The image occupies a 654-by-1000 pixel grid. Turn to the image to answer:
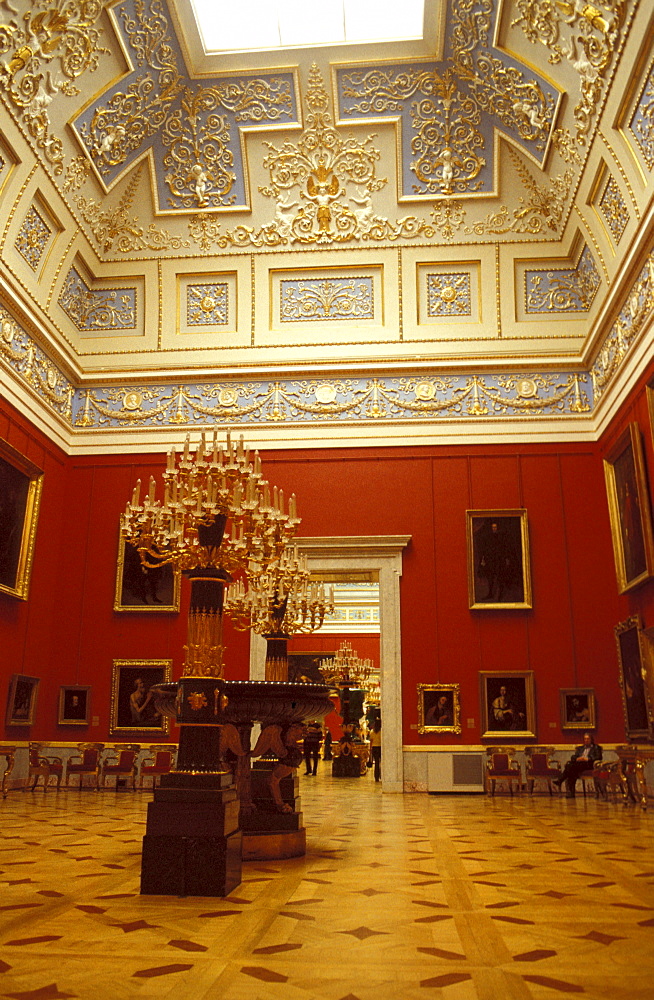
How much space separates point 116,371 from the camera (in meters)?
15.9

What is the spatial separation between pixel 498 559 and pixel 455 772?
11.9 feet

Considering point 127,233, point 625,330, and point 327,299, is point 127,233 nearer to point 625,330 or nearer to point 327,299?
point 327,299

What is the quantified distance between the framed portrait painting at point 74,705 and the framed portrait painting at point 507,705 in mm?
6791

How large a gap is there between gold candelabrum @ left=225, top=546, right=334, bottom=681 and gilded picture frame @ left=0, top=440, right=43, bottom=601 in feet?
17.0

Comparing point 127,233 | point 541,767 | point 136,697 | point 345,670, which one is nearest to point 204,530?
point 541,767

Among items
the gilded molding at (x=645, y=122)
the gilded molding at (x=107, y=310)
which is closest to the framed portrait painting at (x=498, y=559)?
the gilded molding at (x=645, y=122)

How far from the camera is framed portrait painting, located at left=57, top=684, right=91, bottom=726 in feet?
47.2

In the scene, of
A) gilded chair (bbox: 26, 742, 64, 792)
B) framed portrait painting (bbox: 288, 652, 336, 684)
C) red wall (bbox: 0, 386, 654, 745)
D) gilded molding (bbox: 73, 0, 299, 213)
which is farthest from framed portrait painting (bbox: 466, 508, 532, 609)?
framed portrait painting (bbox: 288, 652, 336, 684)

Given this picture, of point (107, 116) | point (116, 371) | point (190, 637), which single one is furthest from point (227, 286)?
point (190, 637)

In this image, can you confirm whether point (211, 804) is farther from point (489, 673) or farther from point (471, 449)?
point (471, 449)

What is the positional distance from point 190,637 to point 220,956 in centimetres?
233

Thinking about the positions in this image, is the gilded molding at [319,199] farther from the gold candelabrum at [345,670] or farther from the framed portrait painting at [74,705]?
the gold candelabrum at [345,670]

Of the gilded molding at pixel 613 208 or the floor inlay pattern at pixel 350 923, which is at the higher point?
the gilded molding at pixel 613 208

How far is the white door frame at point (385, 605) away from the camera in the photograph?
13.9 meters
